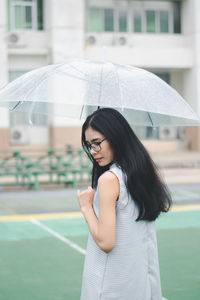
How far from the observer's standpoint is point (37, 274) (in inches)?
253

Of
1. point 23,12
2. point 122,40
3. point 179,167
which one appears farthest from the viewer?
point 122,40

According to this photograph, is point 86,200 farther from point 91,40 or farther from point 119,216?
point 91,40

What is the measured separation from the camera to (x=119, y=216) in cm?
296

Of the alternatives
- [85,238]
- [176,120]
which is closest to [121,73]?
[176,120]

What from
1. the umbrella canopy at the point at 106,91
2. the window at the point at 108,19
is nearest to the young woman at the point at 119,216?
the umbrella canopy at the point at 106,91

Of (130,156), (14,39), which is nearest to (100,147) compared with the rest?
(130,156)

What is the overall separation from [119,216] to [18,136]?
796 inches

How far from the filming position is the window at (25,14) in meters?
23.2

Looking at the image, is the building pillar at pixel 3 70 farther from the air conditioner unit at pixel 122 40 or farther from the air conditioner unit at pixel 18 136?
the air conditioner unit at pixel 122 40

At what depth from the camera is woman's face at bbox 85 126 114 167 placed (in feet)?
9.89

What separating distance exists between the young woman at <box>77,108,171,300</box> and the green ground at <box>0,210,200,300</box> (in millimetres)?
2688

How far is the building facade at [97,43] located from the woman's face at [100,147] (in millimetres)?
18937

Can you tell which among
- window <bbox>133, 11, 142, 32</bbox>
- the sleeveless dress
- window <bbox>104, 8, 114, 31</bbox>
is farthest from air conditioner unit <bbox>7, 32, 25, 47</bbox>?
the sleeveless dress

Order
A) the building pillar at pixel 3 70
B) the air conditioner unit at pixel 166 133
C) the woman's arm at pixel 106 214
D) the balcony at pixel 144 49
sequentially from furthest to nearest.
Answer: the air conditioner unit at pixel 166 133
the balcony at pixel 144 49
the building pillar at pixel 3 70
the woman's arm at pixel 106 214
